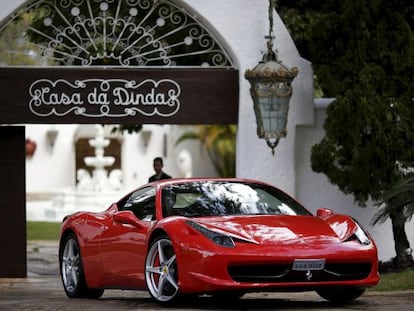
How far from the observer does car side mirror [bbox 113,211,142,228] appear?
37.3 feet

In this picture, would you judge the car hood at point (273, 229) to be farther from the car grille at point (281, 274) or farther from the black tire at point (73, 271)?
the black tire at point (73, 271)

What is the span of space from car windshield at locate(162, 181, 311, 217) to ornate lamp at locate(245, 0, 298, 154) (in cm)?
418

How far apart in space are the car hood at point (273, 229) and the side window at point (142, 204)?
0.81m

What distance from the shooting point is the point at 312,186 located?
17031 mm

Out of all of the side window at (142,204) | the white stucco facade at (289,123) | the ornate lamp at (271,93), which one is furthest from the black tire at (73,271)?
the white stucco facade at (289,123)

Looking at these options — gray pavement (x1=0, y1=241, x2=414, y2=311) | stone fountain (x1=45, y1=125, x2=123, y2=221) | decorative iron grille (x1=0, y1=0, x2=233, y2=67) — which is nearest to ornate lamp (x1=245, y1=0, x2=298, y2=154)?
decorative iron grille (x1=0, y1=0, x2=233, y2=67)

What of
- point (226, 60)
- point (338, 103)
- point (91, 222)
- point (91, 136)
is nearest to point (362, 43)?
point (338, 103)

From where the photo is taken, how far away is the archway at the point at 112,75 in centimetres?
1656

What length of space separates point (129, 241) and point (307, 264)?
1.98 meters

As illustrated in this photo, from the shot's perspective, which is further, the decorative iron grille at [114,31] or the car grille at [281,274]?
the decorative iron grille at [114,31]

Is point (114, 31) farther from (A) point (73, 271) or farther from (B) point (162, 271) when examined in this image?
(B) point (162, 271)

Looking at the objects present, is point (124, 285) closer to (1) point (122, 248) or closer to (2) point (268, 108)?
(1) point (122, 248)

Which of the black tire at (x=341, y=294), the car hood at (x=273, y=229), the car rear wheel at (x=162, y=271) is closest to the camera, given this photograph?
the car hood at (x=273, y=229)

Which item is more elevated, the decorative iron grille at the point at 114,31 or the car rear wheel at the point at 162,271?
the decorative iron grille at the point at 114,31
